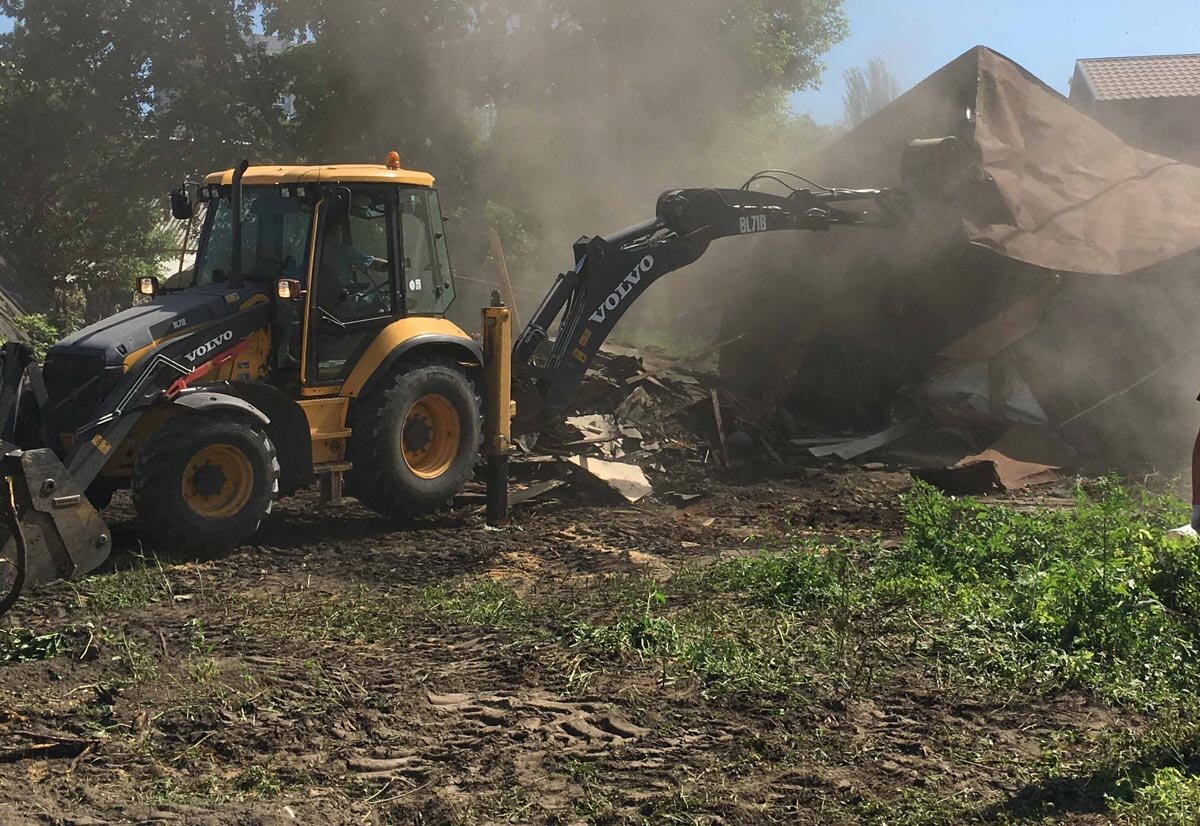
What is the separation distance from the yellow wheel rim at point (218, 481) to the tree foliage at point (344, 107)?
13.6m

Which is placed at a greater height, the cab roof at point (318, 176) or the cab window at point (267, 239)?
the cab roof at point (318, 176)

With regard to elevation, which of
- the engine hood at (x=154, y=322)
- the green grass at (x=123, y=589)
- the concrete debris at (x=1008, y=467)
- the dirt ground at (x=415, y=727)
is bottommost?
the dirt ground at (x=415, y=727)

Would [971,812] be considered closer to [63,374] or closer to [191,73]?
[63,374]

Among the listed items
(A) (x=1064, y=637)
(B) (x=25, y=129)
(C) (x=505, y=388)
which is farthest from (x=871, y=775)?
(B) (x=25, y=129)

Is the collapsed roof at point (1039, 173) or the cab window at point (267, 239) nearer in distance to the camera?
the cab window at point (267, 239)

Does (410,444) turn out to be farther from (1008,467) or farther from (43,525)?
(1008,467)

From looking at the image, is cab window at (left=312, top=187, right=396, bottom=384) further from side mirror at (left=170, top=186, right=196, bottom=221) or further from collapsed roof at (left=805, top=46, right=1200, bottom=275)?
collapsed roof at (left=805, top=46, right=1200, bottom=275)

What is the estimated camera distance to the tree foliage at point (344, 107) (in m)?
20.4

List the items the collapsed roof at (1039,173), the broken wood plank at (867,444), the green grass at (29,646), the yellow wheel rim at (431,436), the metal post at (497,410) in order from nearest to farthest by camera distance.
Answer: the green grass at (29,646), the yellow wheel rim at (431,436), the metal post at (497,410), the broken wood plank at (867,444), the collapsed roof at (1039,173)

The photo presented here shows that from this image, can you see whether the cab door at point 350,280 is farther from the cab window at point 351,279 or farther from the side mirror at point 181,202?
the side mirror at point 181,202

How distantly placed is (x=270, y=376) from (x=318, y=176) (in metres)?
1.45

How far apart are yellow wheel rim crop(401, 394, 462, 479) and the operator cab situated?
2.32ft

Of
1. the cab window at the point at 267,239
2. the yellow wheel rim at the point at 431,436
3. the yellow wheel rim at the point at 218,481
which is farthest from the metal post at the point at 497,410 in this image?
the yellow wheel rim at the point at 218,481

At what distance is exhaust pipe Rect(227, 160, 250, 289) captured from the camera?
27.5 ft
